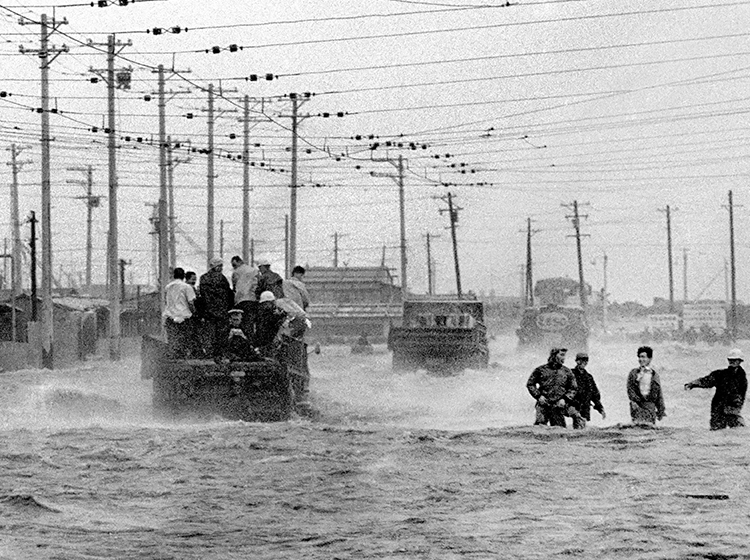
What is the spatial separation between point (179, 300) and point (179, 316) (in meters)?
0.30

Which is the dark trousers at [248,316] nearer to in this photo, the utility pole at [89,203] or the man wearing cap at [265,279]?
the man wearing cap at [265,279]

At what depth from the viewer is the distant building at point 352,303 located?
79.8 m

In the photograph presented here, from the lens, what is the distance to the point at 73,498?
46.4 ft

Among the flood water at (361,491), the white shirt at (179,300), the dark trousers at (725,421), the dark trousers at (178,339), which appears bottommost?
the flood water at (361,491)

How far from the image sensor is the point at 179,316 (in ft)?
72.6

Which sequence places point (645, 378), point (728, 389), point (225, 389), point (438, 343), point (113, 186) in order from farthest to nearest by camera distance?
point (113, 186)
point (438, 343)
point (225, 389)
point (645, 378)
point (728, 389)

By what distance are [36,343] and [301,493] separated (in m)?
36.4

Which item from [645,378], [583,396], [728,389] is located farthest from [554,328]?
[728,389]

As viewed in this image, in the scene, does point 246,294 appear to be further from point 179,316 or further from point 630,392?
point 630,392

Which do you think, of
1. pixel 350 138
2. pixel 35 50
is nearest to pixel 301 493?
pixel 350 138

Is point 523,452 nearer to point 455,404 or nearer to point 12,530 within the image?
point 12,530

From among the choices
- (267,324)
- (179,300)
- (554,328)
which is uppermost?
(179,300)

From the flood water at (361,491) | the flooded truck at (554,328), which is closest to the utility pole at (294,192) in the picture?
the flooded truck at (554,328)

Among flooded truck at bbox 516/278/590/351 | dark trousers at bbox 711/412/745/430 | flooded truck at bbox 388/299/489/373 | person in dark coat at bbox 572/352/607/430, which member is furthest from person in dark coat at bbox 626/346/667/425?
flooded truck at bbox 516/278/590/351
